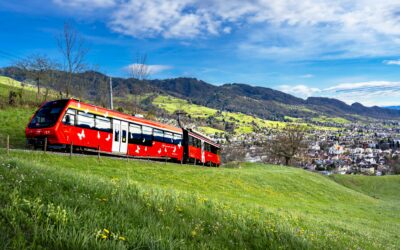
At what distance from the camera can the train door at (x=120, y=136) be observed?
29328mm

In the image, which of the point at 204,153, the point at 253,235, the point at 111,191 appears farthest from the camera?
the point at 204,153

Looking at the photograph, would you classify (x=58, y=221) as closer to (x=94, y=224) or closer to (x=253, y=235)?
(x=94, y=224)

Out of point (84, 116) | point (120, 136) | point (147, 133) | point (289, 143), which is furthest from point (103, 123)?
point (289, 143)

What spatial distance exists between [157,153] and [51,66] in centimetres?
3444

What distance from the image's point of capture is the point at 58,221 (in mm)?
4625

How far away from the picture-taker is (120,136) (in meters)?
30.0

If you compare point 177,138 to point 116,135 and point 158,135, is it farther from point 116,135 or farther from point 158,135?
point 116,135

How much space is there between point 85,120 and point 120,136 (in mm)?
4530

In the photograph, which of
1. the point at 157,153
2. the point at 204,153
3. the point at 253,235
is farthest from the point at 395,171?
the point at 253,235

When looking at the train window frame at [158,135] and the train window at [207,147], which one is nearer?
the train window frame at [158,135]

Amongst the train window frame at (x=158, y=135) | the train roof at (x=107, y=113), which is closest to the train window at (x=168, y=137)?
the train roof at (x=107, y=113)

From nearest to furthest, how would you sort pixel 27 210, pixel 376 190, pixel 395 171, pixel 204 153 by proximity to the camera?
pixel 27 210 < pixel 204 153 < pixel 376 190 < pixel 395 171

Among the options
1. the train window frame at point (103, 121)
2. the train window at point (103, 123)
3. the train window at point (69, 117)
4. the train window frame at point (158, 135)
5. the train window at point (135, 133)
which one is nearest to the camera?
the train window at point (69, 117)

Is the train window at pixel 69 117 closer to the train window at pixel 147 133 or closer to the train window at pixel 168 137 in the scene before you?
the train window at pixel 147 133
